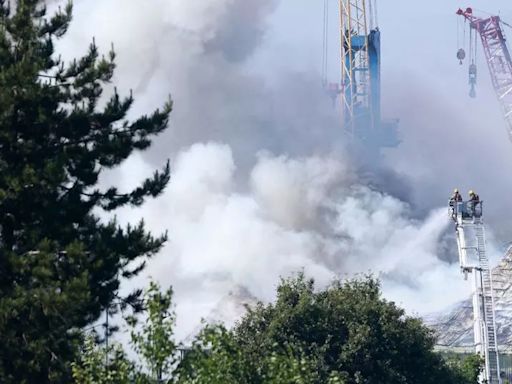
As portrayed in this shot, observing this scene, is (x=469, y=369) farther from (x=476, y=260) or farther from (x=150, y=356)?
(x=150, y=356)

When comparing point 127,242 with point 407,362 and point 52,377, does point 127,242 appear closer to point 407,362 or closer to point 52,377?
point 52,377

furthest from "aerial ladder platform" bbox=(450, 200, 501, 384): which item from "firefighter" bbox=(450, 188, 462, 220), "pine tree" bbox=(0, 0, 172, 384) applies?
"pine tree" bbox=(0, 0, 172, 384)

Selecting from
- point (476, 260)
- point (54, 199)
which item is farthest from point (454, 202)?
point (54, 199)

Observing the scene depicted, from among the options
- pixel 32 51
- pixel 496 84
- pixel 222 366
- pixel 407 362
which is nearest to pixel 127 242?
pixel 32 51

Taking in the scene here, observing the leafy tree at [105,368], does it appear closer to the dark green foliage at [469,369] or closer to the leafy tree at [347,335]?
the leafy tree at [347,335]

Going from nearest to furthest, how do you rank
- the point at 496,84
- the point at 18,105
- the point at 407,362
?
the point at 18,105
the point at 407,362
the point at 496,84

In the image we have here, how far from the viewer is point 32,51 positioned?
45219 mm

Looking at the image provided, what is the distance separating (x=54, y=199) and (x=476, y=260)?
39.5 metres

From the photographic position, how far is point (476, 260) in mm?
Answer: 77125

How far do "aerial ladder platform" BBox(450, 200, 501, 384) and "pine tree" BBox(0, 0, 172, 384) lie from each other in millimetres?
33874

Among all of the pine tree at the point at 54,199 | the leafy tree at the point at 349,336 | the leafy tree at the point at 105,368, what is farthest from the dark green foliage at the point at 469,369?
the leafy tree at the point at 105,368

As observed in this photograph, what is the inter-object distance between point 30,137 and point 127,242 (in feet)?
17.5

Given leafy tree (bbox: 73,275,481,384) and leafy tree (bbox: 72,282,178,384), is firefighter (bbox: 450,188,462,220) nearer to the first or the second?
leafy tree (bbox: 73,275,481,384)

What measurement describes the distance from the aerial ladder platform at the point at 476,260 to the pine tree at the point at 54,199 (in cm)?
3387
